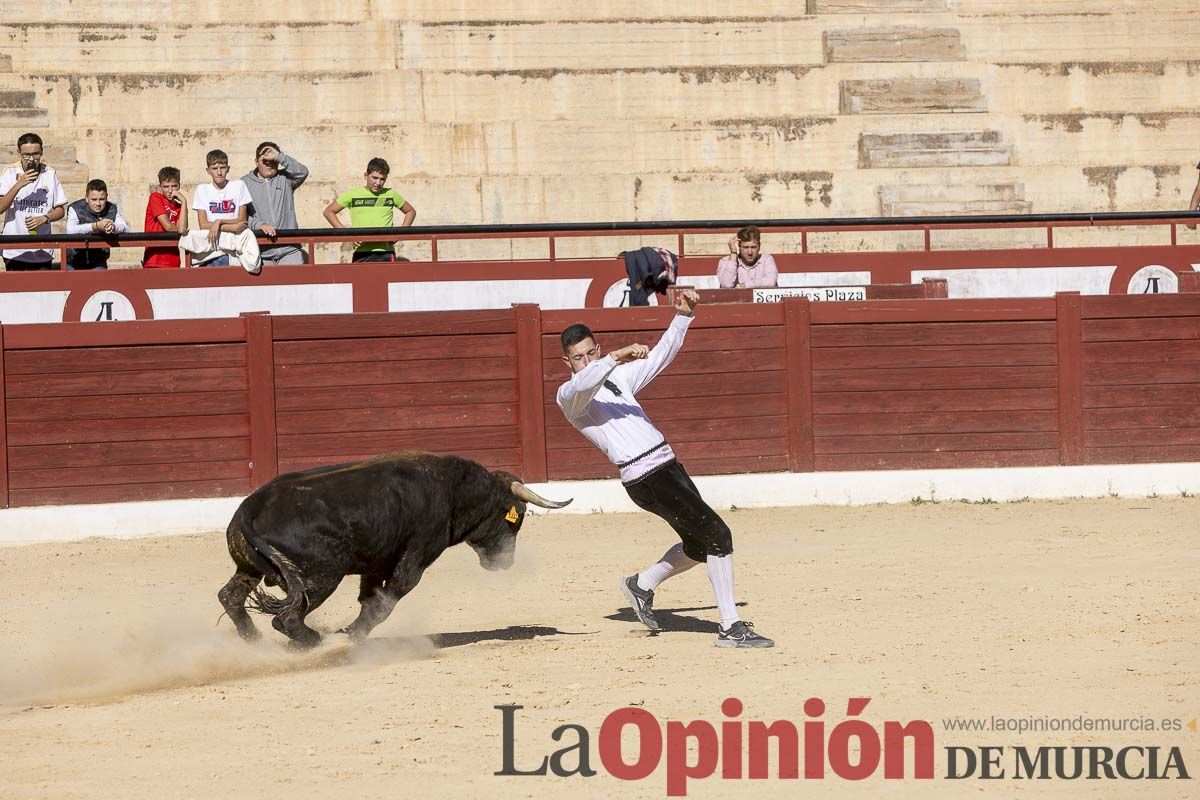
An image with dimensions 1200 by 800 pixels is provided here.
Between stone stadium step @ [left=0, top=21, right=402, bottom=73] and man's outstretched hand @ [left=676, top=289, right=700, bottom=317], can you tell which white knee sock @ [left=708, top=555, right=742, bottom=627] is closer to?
Result: man's outstretched hand @ [left=676, top=289, right=700, bottom=317]

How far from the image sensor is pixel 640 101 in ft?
49.5

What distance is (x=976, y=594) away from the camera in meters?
7.68

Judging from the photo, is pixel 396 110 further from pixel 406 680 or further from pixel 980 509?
pixel 406 680

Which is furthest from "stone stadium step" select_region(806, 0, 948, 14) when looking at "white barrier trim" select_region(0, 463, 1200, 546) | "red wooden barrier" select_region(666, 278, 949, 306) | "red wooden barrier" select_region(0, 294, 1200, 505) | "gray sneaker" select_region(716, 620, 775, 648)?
"gray sneaker" select_region(716, 620, 775, 648)

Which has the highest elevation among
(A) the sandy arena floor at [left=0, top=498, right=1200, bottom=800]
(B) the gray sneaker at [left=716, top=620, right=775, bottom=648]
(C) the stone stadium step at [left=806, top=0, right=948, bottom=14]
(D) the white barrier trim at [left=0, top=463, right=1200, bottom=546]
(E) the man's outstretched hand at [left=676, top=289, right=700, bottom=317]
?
(C) the stone stadium step at [left=806, top=0, right=948, bottom=14]

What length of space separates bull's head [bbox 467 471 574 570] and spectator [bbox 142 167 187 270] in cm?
545

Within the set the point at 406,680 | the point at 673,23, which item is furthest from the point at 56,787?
the point at 673,23

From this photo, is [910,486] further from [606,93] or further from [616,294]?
[606,93]

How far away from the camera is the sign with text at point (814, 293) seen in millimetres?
11418

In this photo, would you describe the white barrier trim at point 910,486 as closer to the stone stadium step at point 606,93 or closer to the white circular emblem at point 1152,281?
the white circular emblem at point 1152,281

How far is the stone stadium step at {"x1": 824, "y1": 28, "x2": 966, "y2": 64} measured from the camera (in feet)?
50.5

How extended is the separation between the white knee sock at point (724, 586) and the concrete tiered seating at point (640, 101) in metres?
8.05

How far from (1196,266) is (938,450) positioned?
9.78 feet

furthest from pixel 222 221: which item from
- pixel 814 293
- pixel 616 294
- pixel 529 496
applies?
pixel 529 496
